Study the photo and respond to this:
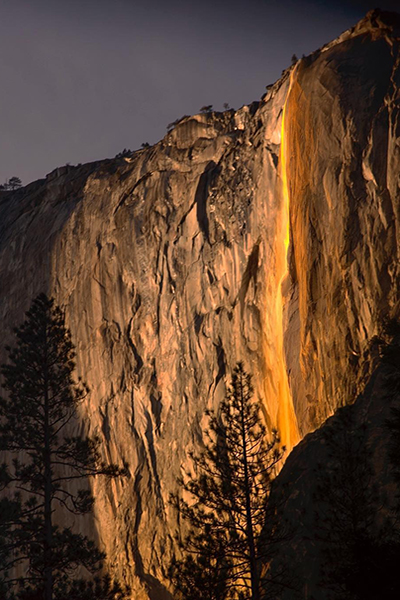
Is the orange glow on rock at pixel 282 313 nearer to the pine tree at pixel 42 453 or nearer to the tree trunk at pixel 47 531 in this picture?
the pine tree at pixel 42 453

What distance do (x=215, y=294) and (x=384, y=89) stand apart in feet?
40.0

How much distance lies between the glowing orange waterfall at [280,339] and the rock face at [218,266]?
0.08 m

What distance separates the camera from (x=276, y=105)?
31562 mm

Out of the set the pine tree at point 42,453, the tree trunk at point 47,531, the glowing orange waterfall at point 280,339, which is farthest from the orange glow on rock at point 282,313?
the tree trunk at point 47,531

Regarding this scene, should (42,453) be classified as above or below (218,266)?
below

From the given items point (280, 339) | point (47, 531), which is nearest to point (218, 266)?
point (280, 339)

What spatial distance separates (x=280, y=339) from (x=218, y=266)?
19.3ft

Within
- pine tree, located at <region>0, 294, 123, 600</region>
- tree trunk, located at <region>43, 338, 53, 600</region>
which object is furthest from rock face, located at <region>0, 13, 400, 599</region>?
tree trunk, located at <region>43, 338, 53, 600</region>

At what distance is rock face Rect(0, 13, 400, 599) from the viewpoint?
Answer: 24.9 m

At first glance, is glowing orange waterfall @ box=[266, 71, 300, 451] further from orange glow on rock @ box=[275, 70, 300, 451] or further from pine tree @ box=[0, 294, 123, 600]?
pine tree @ box=[0, 294, 123, 600]

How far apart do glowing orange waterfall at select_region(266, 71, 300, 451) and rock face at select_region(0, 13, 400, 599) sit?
8 cm

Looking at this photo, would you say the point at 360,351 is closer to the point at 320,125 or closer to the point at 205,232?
the point at 320,125

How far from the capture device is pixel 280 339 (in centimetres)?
2925

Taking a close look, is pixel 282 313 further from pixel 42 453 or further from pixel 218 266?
pixel 42 453
